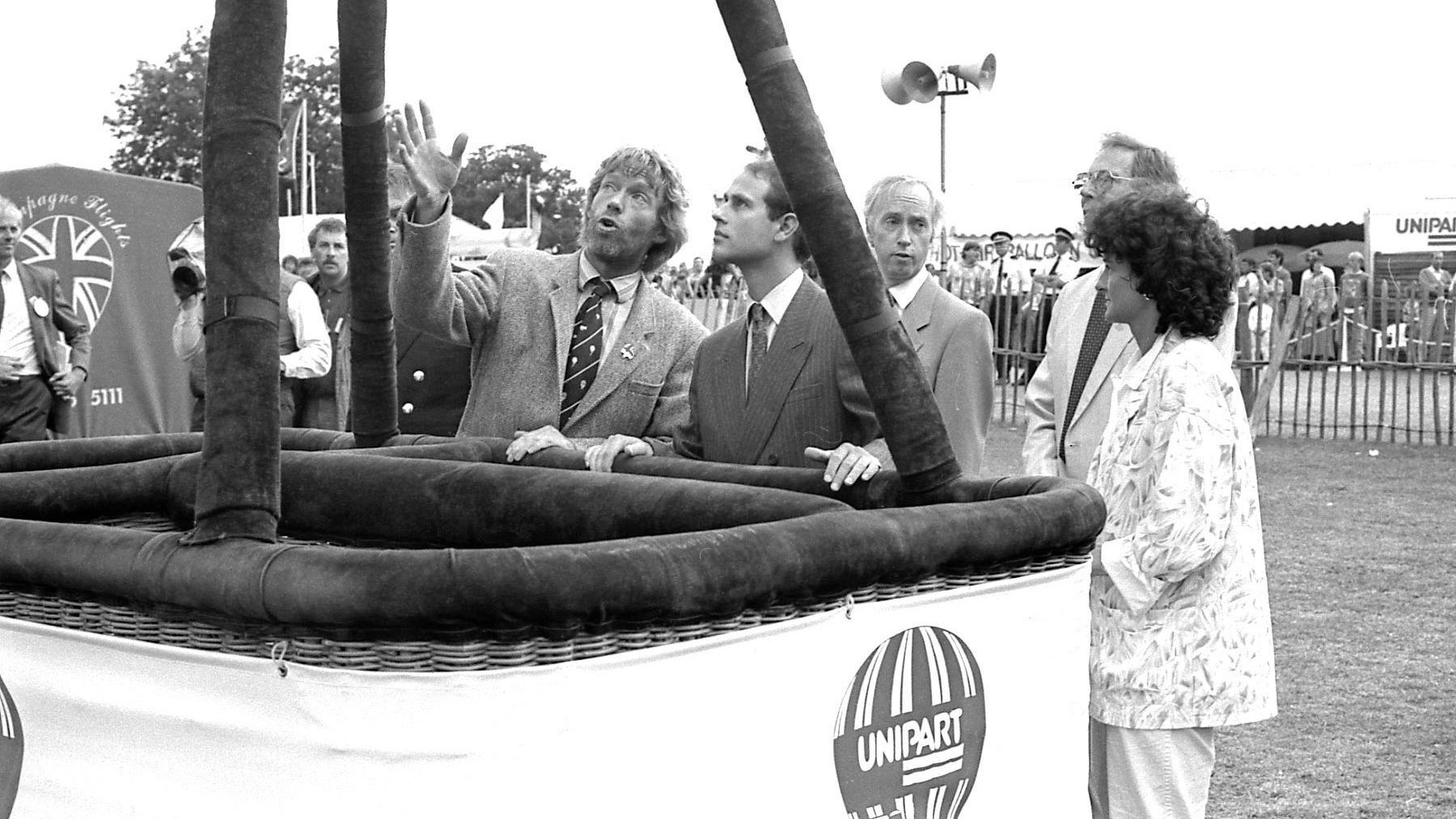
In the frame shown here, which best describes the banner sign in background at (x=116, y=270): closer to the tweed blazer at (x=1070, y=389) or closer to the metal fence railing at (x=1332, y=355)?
the tweed blazer at (x=1070, y=389)

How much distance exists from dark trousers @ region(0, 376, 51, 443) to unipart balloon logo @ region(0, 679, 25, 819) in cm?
600

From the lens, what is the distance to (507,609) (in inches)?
56.3

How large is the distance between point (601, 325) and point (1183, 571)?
154 cm

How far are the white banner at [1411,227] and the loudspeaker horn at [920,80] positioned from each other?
1246 centimetres

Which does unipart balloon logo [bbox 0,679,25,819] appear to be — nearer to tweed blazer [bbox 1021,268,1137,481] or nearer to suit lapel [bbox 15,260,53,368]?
tweed blazer [bbox 1021,268,1137,481]

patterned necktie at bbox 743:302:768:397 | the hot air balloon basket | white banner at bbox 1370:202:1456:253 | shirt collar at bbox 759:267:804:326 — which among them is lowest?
the hot air balloon basket

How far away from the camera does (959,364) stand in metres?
3.91

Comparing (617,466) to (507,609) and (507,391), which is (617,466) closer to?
(507,391)

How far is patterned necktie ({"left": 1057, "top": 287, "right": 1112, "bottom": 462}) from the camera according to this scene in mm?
3871

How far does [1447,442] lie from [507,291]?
13.0 metres

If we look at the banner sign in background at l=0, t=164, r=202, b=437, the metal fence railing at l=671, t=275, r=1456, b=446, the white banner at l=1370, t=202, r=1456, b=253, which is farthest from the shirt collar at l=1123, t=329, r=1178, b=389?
the white banner at l=1370, t=202, r=1456, b=253

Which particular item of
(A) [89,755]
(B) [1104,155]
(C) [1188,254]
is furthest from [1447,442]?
(A) [89,755]

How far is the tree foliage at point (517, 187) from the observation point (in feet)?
235

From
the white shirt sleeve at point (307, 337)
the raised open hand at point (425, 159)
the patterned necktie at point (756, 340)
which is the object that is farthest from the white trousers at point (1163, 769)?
the white shirt sleeve at point (307, 337)
